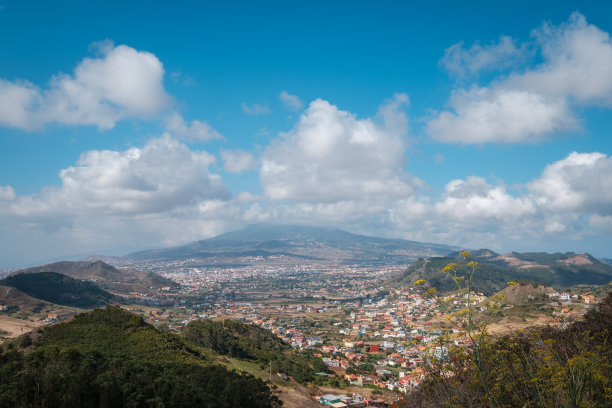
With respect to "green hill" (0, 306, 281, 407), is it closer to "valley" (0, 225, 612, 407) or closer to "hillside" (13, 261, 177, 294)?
"valley" (0, 225, 612, 407)

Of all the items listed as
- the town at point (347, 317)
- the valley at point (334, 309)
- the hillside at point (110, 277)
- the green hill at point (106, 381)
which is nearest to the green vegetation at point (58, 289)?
the valley at point (334, 309)

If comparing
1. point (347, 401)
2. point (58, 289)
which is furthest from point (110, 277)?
point (347, 401)

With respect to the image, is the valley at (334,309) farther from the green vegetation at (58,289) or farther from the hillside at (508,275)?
the hillside at (508,275)

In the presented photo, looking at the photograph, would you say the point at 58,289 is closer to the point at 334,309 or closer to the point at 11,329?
the point at 11,329

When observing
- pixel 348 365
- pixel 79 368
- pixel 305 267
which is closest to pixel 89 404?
pixel 79 368

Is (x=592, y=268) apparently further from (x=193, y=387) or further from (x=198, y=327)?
(x=193, y=387)

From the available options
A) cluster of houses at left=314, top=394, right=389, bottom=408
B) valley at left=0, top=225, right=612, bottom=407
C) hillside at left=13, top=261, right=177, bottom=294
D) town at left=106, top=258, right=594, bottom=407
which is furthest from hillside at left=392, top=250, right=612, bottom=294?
hillside at left=13, top=261, right=177, bottom=294
